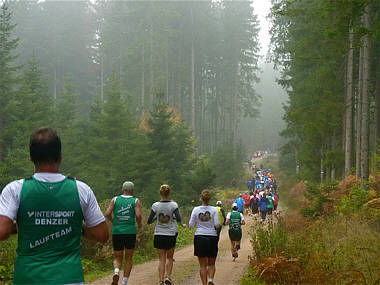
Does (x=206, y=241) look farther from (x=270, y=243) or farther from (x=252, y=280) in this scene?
(x=270, y=243)

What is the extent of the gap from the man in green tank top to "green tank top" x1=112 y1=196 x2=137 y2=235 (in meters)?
5.16

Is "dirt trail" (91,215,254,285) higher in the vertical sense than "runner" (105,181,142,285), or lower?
lower

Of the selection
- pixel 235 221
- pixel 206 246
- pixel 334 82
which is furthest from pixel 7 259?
pixel 334 82

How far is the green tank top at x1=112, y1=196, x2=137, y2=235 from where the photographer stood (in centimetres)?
855

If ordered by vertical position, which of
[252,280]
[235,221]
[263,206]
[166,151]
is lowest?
[263,206]

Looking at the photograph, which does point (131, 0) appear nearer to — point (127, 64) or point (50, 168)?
point (127, 64)

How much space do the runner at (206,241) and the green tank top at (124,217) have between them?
4.24 ft

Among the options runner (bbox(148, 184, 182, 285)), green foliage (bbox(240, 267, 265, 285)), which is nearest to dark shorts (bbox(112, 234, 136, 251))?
runner (bbox(148, 184, 182, 285))

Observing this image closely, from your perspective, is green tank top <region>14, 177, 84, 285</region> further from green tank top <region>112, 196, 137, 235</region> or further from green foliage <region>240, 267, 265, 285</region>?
green foliage <region>240, 267, 265, 285</region>

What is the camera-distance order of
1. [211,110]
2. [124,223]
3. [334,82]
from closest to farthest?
[124,223] < [334,82] < [211,110]

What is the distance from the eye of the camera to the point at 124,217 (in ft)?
28.0

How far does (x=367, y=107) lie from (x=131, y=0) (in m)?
44.2

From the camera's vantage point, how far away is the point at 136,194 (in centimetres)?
2742

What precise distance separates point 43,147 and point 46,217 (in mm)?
524
